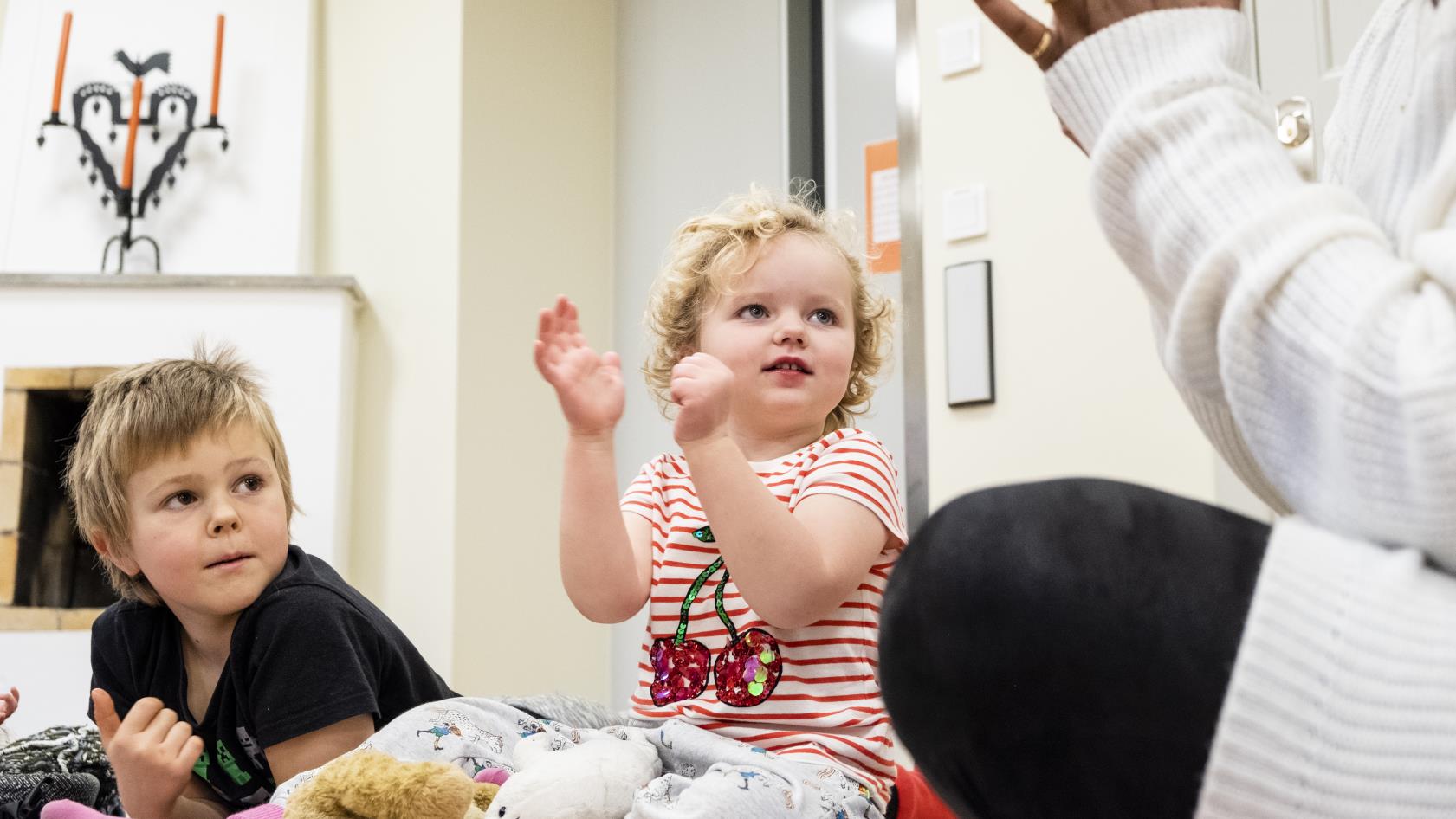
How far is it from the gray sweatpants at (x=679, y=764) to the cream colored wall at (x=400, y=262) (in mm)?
1825

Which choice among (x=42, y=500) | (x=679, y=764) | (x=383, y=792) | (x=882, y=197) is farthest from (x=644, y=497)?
(x=42, y=500)

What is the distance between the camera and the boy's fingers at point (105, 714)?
3.85 feet

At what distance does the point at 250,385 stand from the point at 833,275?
0.72 m

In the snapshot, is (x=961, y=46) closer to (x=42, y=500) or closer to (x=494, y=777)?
(x=494, y=777)

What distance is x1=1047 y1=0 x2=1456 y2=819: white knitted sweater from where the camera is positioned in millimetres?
472

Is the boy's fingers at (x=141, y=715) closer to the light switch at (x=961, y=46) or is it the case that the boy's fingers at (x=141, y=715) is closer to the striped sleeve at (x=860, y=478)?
the striped sleeve at (x=860, y=478)

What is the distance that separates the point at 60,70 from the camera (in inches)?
122

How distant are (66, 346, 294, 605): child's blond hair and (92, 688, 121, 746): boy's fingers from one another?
0.25m

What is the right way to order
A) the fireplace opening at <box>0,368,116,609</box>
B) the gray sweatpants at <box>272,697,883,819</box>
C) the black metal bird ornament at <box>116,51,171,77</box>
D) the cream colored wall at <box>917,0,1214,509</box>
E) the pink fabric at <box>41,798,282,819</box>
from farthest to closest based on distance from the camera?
the black metal bird ornament at <box>116,51,171,77</box>
the fireplace opening at <box>0,368,116,609</box>
the cream colored wall at <box>917,0,1214,509</box>
the pink fabric at <box>41,798,282,819</box>
the gray sweatpants at <box>272,697,883,819</box>

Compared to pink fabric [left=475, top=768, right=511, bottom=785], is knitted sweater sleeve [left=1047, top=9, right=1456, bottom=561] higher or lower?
higher

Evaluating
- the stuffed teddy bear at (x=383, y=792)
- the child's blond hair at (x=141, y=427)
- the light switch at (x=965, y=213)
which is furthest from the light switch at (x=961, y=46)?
the stuffed teddy bear at (x=383, y=792)

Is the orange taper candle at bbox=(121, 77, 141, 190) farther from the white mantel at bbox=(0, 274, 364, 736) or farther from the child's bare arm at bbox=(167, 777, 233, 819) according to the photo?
the child's bare arm at bbox=(167, 777, 233, 819)

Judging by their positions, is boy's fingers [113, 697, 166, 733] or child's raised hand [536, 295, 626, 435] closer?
child's raised hand [536, 295, 626, 435]

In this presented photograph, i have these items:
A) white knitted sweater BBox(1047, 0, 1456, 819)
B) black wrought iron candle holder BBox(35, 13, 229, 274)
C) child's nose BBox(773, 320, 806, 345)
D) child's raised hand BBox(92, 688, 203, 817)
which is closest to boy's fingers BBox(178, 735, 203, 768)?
child's raised hand BBox(92, 688, 203, 817)
